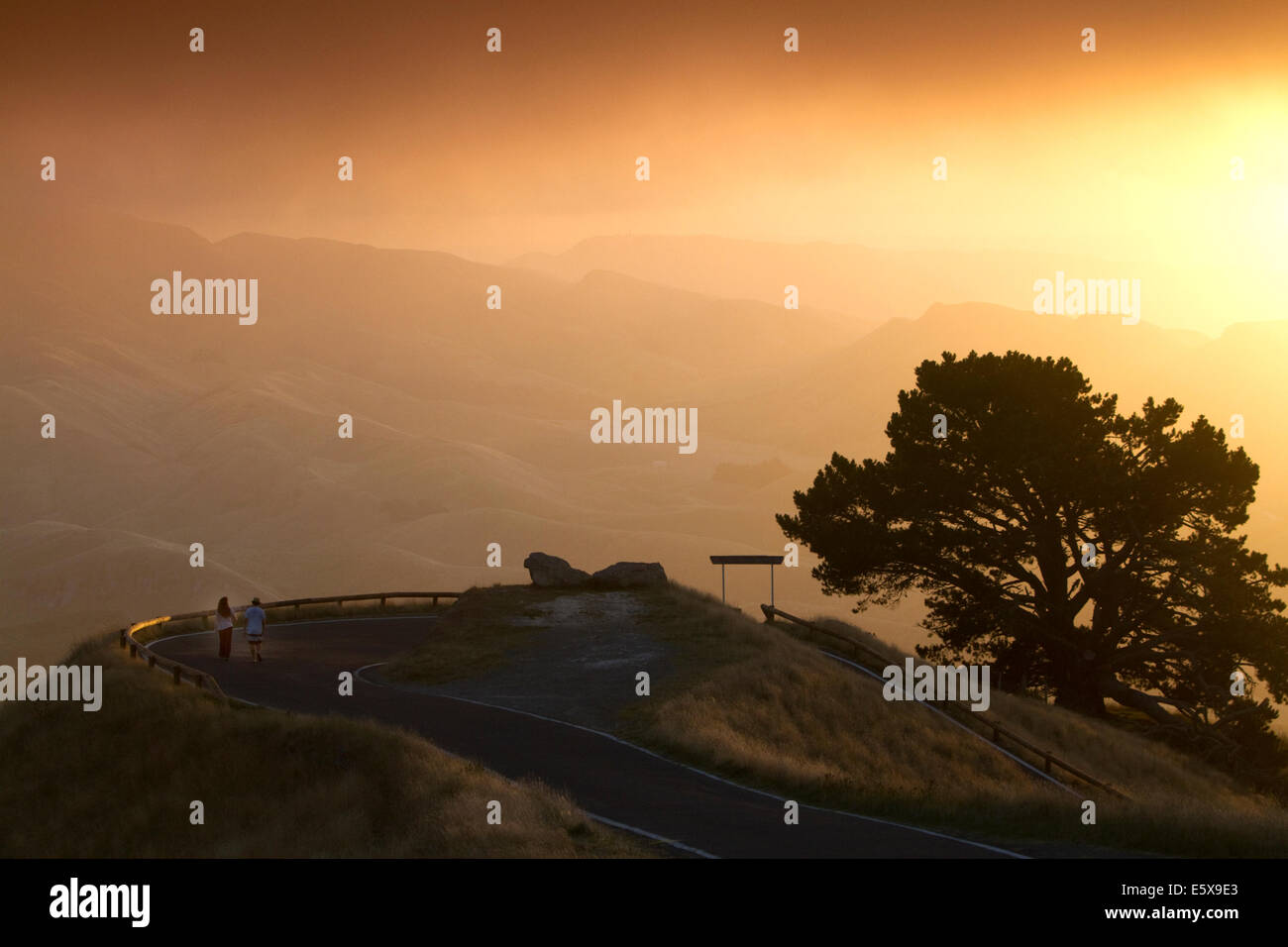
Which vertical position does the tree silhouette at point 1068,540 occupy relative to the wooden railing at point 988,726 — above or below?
above

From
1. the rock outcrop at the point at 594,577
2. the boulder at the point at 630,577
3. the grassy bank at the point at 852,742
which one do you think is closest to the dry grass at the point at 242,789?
the grassy bank at the point at 852,742

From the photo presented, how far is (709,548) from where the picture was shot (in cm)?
18762

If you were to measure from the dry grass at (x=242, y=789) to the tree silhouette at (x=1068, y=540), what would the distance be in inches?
1118

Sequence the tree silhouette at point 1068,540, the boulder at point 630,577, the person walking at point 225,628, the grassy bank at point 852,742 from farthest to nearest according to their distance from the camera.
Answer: the boulder at point 630,577 < the tree silhouette at point 1068,540 < the person walking at point 225,628 < the grassy bank at point 852,742

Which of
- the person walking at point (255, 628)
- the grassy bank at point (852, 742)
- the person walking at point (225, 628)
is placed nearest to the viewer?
the grassy bank at point (852, 742)

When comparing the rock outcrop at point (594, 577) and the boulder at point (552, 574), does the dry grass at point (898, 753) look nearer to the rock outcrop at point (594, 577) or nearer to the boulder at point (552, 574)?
the rock outcrop at point (594, 577)

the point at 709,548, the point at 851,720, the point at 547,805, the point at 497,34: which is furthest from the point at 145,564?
the point at 547,805

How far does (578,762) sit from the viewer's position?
26125mm

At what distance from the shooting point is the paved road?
62.4ft

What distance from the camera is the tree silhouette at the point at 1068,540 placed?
46.2 metres

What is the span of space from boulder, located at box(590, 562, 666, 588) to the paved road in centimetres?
805

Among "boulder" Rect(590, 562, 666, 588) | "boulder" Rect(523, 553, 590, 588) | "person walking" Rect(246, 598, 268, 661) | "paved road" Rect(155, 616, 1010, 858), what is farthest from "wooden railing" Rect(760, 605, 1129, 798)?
"person walking" Rect(246, 598, 268, 661)

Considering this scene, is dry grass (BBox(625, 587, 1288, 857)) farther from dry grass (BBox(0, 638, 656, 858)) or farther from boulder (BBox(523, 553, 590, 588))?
dry grass (BBox(0, 638, 656, 858))

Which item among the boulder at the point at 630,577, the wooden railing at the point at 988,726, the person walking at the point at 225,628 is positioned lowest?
the wooden railing at the point at 988,726
